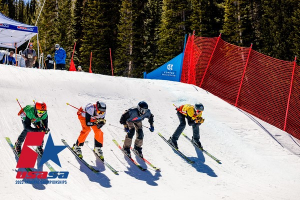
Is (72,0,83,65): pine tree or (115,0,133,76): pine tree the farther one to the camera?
(72,0,83,65): pine tree

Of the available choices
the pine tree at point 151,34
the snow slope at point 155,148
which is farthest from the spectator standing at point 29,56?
the pine tree at point 151,34

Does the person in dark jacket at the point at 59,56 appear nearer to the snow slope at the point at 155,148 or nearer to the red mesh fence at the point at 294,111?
the snow slope at the point at 155,148

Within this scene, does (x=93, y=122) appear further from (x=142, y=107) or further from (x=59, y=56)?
(x=59, y=56)

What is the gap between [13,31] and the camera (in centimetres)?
1850

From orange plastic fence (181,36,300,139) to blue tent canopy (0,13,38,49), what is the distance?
8.11 m

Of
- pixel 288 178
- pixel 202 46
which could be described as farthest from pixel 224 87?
pixel 288 178

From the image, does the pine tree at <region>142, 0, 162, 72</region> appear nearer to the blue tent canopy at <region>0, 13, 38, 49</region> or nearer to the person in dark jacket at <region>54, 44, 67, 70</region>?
the blue tent canopy at <region>0, 13, 38, 49</region>

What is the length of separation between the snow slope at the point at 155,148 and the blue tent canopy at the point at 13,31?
17.7ft

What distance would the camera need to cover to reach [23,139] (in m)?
8.42

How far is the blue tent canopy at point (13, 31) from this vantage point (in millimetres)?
17594

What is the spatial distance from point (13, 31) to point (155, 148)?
38.7ft

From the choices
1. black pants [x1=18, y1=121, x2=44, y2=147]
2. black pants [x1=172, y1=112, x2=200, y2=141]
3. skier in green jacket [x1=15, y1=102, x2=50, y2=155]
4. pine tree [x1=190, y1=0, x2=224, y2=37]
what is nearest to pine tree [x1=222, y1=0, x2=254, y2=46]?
pine tree [x1=190, y1=0, x2=224, y2=37]

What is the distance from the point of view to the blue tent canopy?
17.6 m

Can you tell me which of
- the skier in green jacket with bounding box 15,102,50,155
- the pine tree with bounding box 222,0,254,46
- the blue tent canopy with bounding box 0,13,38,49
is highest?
the pine tree with bounding box 222,0,254,46
